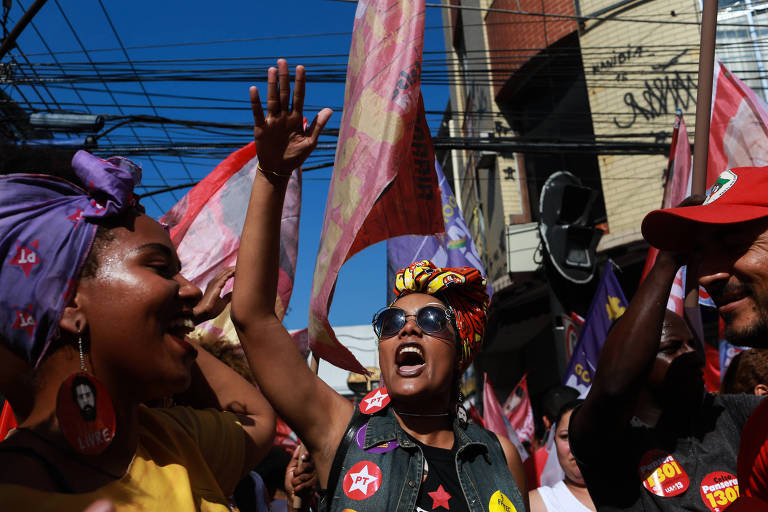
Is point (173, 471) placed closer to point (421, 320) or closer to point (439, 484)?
point (439, 484)

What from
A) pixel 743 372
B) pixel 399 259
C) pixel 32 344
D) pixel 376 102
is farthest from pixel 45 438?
pixel 399 259

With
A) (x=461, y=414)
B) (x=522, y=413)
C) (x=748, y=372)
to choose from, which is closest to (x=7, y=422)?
(x=461, y=414)

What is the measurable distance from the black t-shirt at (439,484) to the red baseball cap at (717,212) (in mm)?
1024

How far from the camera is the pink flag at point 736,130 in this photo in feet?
17.0

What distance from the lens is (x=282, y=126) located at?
6.04ft

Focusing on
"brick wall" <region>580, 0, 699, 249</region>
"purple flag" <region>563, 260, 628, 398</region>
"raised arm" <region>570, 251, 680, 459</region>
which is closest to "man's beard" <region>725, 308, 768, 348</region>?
"raised arm" <region>570, 251, 680, 459</region>

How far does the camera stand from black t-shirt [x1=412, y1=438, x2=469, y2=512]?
212cm

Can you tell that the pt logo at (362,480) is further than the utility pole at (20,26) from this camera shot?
No

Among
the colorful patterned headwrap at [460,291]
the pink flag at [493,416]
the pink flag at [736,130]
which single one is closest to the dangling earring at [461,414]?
the colorful patterned headwrap at [460,291]

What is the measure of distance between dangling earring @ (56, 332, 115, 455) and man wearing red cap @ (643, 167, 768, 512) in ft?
5.23

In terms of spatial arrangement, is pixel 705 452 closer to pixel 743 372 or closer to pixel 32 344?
pixel 743 372

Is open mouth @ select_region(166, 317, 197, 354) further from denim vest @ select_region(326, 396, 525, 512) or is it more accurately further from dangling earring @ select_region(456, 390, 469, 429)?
dangling earring @ select_region(456, 390, 469, 429)

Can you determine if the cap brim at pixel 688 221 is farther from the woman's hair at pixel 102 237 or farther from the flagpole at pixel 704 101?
the woman's hair at pixel 102 237

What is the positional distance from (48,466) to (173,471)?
0.31 meters
